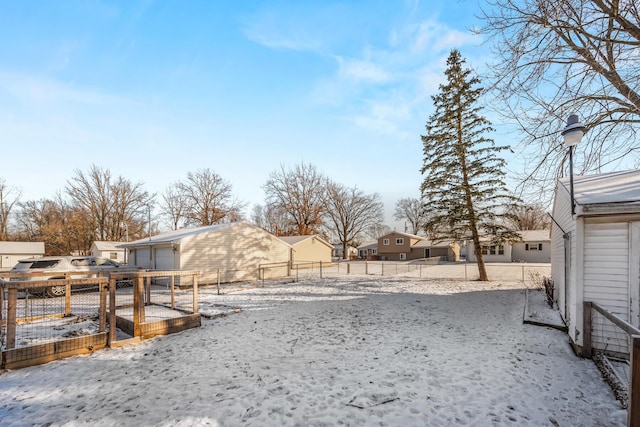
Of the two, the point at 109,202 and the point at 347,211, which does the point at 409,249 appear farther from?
the point at 109,202

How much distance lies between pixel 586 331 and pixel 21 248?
144ft

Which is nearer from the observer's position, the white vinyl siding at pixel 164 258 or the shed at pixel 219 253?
the shed at pixel 219 253

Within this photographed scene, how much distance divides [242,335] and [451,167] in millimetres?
14021

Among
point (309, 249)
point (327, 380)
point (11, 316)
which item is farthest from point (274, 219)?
point (327, 380)

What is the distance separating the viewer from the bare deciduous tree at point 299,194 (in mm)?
37688

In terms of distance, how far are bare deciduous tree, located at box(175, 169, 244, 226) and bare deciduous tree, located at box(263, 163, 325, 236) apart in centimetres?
547

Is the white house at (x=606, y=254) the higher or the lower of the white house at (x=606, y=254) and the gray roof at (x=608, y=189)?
the lower

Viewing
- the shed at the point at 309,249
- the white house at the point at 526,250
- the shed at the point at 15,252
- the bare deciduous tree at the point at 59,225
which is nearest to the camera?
the shed at the point at 309,249

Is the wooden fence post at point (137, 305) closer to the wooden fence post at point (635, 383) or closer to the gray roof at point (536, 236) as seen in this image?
the wooden fence post at point (635, 383)

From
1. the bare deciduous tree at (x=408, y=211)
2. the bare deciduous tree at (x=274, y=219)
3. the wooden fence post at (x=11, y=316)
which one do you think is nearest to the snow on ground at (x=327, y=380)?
the wooden fence post at (x=11, y=316)

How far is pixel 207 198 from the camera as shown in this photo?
35281 mm

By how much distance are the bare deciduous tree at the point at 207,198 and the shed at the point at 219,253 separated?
1485 cm

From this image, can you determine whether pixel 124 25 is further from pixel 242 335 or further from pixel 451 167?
pixel 451 167

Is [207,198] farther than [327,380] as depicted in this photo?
Yes
